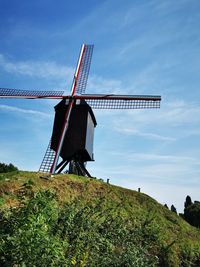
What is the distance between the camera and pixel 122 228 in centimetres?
1255

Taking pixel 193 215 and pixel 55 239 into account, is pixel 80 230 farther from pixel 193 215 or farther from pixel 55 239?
pixel 193 215

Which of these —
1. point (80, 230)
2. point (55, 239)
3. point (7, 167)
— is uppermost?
point (7, 167)

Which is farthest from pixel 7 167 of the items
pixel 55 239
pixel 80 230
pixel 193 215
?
pixel 55 239

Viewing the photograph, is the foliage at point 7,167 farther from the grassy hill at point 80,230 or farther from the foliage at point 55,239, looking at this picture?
the foliage at point 55,239

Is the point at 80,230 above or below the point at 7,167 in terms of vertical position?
below

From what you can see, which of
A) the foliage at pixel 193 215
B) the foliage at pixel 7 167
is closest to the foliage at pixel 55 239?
the foliage at pixel 7 167

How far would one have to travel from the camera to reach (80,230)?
9.12 meters

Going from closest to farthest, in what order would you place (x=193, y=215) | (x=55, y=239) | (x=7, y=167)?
(x=55, y=239)
(x=7, y=167)
(x=193, y=215)

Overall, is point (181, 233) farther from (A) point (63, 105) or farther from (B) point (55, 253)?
(B) point (55, 253)

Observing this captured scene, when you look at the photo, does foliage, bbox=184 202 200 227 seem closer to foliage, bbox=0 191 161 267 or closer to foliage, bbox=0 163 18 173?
foliage, bbox=0 163 18 173

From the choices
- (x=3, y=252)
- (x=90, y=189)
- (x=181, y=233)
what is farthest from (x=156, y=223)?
(x=3, y=252)

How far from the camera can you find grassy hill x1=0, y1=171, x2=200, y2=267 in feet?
22.0

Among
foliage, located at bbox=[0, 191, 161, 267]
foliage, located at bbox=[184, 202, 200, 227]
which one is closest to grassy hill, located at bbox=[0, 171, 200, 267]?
foliage, located at bbox=[0, 191, 161, 267]

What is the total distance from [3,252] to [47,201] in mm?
1962
